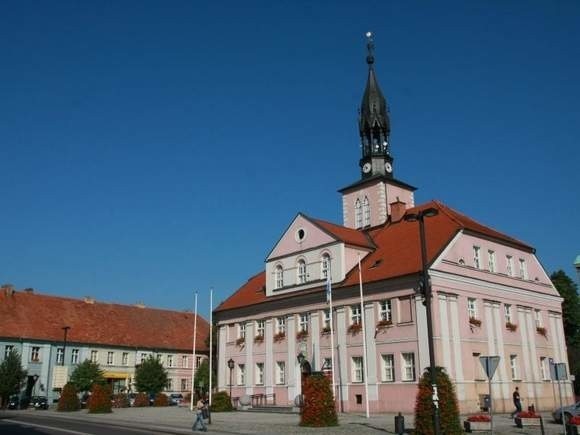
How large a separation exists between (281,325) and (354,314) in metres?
7.43

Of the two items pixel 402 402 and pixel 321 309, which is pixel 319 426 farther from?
pixel 321 309

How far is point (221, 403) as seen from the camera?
139 feet

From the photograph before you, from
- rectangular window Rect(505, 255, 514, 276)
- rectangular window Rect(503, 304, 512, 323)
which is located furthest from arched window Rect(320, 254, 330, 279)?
rectangular window Rect(505, 255, 514, 276)

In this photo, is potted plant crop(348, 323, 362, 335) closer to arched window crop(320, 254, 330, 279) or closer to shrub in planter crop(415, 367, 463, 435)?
arched window crop(320, 254, 330, 279)

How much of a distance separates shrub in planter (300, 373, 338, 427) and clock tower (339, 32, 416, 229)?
23385 millimetres

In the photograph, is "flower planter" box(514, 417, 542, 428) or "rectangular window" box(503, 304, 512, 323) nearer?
"flower planter" box(514, 417, 542, 428)

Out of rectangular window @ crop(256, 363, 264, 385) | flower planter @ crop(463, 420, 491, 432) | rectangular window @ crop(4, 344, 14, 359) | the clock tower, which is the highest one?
the clock tower

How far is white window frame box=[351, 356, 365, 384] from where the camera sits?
3838 cm

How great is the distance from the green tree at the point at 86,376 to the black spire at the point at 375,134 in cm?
3192

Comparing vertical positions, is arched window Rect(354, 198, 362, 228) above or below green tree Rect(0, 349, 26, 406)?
above

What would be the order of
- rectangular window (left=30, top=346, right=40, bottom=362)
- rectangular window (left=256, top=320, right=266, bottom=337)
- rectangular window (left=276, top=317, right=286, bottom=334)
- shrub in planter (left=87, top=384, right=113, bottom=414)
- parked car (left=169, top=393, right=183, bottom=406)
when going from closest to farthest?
shrub in planter (left=87, top=384, right=113, bottom=414) → rectangular window (left=276, top=317, right=286, bottom=334) → rectangular window (left=256, top=320, right=266, bottom=337) → parked car (left=169, top=393, right=183, bottom=406) → rectangular window (left=30, top=346, right=40, bottom=362)

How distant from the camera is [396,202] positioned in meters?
47.8

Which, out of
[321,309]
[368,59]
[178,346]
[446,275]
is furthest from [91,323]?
[446,275]

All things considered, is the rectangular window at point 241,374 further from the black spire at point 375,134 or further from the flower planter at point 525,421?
the flower planter at point 525,421
